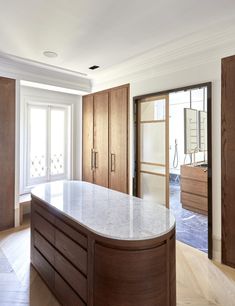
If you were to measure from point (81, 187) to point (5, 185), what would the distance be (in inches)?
63.7

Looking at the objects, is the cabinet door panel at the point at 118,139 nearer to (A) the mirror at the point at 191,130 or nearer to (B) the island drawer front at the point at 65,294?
(A) the mirror at the point at 191,130

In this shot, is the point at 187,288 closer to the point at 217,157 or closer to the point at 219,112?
the point at 217,157

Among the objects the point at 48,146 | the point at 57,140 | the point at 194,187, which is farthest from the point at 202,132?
the point at 48,146

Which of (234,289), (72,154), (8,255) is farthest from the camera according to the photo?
A: (72,154)

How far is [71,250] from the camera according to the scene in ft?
5.49

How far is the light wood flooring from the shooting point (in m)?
1.95

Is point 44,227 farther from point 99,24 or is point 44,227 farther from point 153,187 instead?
point 99,24

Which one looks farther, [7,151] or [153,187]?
[153,187]

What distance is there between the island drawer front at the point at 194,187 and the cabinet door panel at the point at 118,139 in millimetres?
1439

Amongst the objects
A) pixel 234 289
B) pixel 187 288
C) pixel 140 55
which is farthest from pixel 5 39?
pixel 234 289

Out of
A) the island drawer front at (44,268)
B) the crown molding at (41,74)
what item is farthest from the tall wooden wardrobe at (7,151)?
the island drawer front at (44,268)

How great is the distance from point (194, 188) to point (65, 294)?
3238mm

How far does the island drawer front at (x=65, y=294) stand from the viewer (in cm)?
161

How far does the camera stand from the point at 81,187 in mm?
2588
